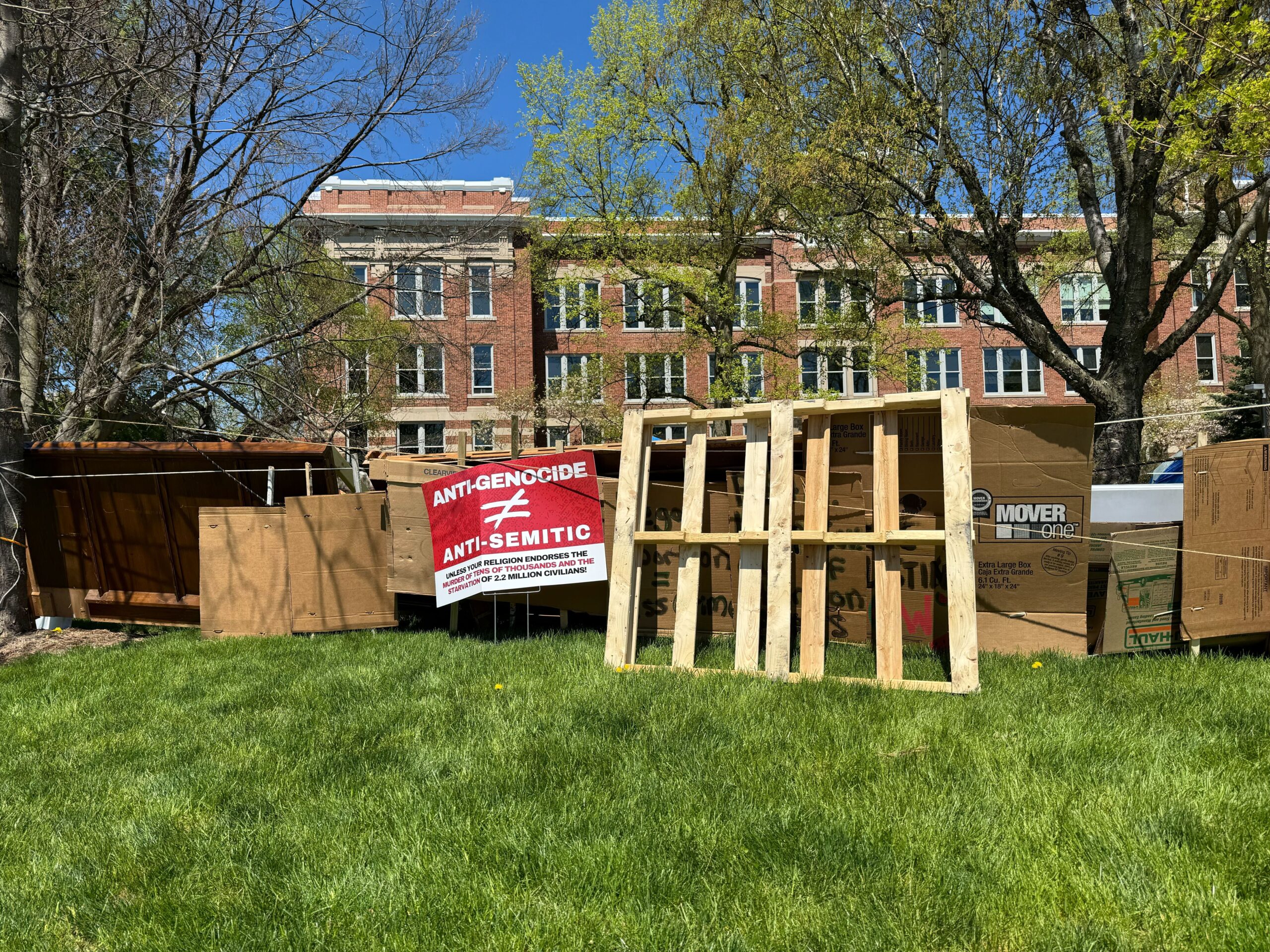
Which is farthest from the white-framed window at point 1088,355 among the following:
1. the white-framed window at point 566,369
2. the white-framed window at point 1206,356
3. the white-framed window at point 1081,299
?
the white-framed window at point 566,369

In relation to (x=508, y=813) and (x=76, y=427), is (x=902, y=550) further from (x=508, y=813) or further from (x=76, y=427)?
(x=76, y=427)

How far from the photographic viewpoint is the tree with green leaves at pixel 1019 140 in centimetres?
1279

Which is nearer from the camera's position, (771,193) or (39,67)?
(39,67)

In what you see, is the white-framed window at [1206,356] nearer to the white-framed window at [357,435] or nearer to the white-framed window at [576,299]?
the white-framed window at [576,299]

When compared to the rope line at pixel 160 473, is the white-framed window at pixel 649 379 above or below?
above

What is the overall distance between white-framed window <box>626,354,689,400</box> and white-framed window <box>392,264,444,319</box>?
11.1 metres

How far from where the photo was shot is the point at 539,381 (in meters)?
37.6

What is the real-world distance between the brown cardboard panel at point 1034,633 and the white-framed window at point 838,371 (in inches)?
626

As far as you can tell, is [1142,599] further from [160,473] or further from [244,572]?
[160,473]

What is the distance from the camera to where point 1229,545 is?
6.52m

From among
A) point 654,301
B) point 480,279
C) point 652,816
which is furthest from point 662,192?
point 652,816

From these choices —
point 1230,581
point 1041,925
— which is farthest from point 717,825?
point 1230,581

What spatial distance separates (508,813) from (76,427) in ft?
32.1

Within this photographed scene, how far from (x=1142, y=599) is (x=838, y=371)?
2692cm
